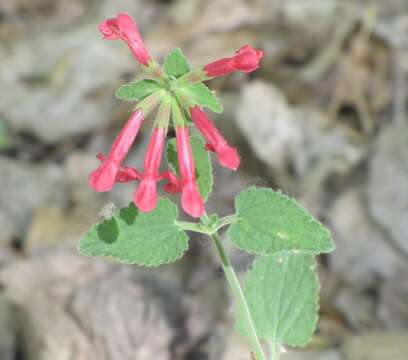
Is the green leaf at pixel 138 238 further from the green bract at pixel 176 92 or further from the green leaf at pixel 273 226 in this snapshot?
the green bract at pixel 176 92

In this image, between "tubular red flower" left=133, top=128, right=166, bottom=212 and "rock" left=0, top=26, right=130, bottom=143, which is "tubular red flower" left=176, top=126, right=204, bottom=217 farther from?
"rock" left=0, top=26, right=130, bottom=143

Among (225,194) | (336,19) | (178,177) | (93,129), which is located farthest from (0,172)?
(178,177)

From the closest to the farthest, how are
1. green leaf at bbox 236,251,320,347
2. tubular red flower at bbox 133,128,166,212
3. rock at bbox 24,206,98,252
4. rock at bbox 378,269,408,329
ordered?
1. tubular red flower at bbox 133,128,166,212
2. green leaf at bbox 236,251,320,347
3. rock at bbox 378,269,408,329
4. rock at bbox 24,206,98,252

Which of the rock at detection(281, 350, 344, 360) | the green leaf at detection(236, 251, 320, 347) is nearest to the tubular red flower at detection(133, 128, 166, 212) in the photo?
the green leaf at detection(236, 251, 320, 347)

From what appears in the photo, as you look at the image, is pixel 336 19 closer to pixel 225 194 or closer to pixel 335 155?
pixel 335 155

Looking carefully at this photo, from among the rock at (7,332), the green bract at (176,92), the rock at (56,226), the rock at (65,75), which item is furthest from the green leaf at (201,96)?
the rock at (65,75)

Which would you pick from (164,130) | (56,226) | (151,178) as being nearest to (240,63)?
(164,130)
